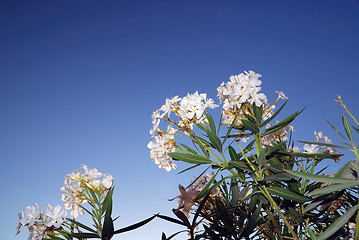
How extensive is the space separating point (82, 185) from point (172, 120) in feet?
1.90

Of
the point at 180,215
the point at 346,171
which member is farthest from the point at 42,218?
the point at 346,171

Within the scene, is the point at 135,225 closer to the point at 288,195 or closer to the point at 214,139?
the point at 214,139

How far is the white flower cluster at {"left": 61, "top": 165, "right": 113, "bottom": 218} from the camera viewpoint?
1.65m

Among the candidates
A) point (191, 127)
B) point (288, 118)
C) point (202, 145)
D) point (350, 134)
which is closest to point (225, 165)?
point (202, 145)

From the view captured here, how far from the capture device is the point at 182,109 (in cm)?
160

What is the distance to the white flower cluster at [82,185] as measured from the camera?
64.9 inches

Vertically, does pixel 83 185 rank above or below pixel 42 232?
above

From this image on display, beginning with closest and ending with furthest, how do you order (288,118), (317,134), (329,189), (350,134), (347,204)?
1. (329,189)
2. (350,134)
3. (288,118)
4. (347,204)
5. (317,134)

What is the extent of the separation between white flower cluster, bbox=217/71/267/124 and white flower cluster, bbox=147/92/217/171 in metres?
0.09

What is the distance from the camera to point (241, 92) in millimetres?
1543

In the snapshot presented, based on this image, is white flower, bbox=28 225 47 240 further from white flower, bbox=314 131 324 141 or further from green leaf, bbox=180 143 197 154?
white flower, bbox=314 131 324 141

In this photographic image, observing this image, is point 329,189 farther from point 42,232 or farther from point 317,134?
point 42,232

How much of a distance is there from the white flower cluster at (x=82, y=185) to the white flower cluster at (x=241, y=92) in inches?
28.7

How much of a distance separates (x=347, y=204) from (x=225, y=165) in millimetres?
730
